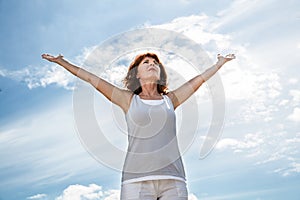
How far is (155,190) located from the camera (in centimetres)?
421

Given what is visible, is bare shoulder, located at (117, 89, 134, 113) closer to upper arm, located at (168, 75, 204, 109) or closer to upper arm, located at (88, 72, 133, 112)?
upper arm, located at (88, 72, 133, 112)

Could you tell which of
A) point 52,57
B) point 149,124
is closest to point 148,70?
point 149,124

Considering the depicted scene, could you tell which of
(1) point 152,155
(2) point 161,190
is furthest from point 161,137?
(2) point 161,190

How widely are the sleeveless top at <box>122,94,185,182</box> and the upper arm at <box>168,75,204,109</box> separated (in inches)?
15.7

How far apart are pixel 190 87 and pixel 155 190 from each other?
150 cm

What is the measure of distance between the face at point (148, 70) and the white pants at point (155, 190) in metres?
1.31

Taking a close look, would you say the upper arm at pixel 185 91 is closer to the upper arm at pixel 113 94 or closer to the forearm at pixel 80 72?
the upper arm at pixel 113 94

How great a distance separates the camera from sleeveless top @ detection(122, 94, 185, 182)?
4.26 metres

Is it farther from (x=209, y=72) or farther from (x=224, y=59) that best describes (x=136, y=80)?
(x=224, y=59)

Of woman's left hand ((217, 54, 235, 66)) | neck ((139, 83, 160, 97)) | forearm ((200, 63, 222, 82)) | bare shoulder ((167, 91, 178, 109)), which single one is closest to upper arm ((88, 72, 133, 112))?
neck ((139, 83, 160, 97))

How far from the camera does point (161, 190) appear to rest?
4215 millimetres

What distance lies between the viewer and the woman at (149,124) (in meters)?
4.21

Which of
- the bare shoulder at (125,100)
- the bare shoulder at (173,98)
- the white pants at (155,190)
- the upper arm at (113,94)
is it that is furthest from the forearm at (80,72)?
the white pants at (155,190)

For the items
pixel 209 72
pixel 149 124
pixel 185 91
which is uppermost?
pixel 209 72
